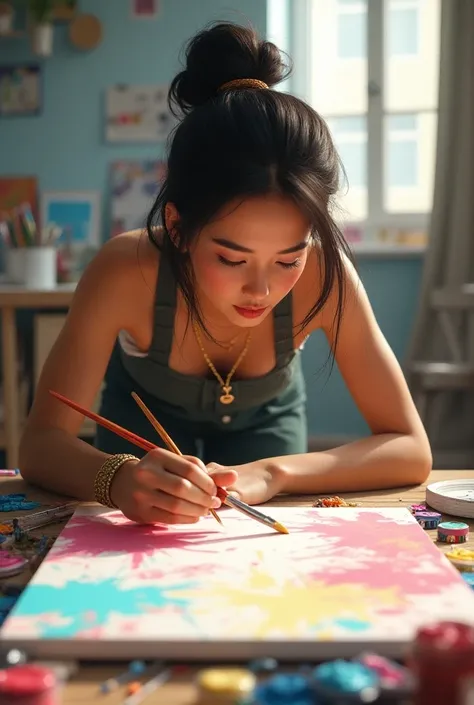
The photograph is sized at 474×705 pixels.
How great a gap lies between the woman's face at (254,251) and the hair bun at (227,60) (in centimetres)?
26

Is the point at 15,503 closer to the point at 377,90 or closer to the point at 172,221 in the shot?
the point at 172,221

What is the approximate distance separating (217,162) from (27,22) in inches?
105

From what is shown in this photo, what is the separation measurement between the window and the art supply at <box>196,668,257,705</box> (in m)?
3.45

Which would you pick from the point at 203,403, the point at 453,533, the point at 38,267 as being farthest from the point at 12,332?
the point at 453,533

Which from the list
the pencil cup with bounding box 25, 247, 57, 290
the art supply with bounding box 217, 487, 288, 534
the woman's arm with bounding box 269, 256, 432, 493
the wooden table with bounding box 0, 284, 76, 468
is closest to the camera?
the art supply with bounding box 217, 487, 288, 534

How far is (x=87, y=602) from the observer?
722 mm

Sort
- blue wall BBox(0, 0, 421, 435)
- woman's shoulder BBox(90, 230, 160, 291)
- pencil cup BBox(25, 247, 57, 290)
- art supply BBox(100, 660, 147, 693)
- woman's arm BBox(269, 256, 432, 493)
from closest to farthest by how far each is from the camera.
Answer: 1. art supply BBox(100, 660, 147, 693)
2. woman's arm BBox(269, 256, 432, 493)
3. woman's shoulder BBox(90, 230, 160, 291)
4. pencil cup BBox(25, 247, 57, 290)
5. blue wall BBox(0, 0, 421, 435)

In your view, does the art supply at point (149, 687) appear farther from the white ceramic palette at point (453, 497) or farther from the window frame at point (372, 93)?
the window frame at point (372, 93)

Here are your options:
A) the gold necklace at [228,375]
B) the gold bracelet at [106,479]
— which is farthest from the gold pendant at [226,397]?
A: the gold bracelet at [106,479]

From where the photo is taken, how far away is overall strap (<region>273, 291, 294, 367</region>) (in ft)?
4.67

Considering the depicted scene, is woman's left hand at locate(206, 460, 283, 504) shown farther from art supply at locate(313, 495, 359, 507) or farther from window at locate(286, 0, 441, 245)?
window at locate(286, 0, 441, 245)

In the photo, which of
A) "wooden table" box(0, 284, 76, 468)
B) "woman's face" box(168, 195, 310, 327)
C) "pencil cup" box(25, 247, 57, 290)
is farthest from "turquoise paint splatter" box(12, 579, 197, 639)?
"pencil cup" box(25, 247, 57, 290)

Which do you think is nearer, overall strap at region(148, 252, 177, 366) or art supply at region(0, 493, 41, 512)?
art supply at region(0, 493, 41, 512)

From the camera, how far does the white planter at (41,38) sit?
3363mm
